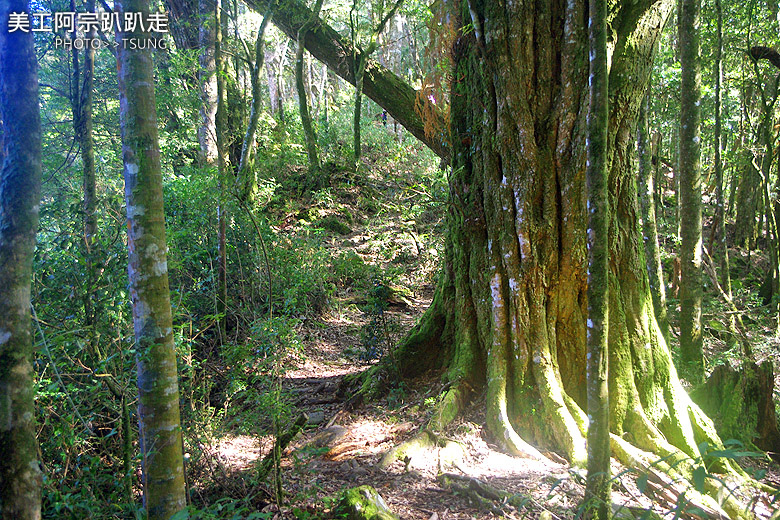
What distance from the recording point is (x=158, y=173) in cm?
268

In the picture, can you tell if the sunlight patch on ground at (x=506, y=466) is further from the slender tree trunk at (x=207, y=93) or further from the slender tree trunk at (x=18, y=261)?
the slender tree trunk at (x=207, y=93)

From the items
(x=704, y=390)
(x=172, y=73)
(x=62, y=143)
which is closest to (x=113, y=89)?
(x=172, y=73)

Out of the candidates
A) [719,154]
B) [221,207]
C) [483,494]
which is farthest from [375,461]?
[719,154]

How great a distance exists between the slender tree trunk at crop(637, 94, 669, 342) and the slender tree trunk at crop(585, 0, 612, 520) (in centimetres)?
341

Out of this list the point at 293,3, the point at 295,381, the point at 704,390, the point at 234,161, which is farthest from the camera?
the point at 234,161

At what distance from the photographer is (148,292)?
8.55 ft

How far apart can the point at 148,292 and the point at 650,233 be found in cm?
558

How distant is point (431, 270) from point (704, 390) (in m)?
5.31

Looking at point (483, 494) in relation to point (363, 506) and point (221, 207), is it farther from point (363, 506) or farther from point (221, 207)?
point (221, 207)

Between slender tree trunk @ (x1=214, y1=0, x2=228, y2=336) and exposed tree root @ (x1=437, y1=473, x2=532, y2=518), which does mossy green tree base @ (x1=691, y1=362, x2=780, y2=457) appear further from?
slender tree trunk @ (x1=214, y1=0, x2=228, y2=336)

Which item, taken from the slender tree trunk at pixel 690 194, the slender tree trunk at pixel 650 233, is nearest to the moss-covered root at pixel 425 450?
the slender tree trunk at pixel 650 233

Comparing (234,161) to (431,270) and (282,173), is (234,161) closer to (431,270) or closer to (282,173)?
(282,173)

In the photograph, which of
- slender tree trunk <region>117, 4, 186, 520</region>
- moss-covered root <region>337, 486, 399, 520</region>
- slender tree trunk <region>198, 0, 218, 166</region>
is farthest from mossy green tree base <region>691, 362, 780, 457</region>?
slender tree trunk <region>198, 0, 218, 166</region>

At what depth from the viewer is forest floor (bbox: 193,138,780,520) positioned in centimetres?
308
